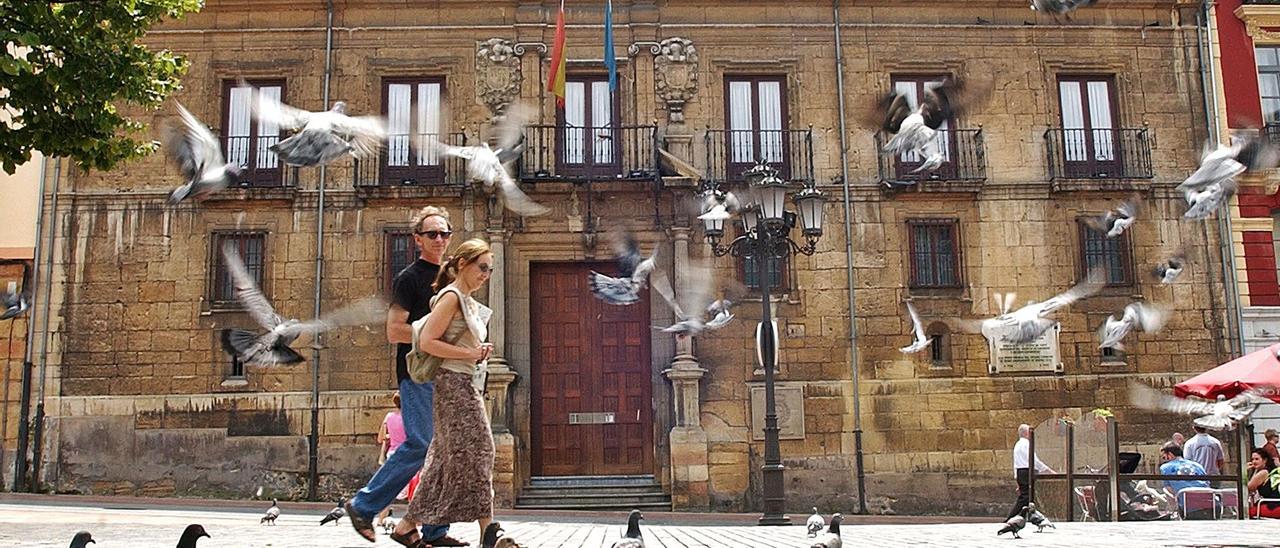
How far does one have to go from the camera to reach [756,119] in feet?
61.1

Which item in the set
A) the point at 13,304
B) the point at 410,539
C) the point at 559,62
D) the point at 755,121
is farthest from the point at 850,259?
the point at 410,539

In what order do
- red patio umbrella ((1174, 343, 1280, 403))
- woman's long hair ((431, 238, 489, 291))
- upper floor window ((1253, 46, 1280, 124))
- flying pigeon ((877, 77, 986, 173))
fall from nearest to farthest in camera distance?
woman's long hair ((431, 238, 489, 291)) < red patio umbrella ((1174, 343, 1280, 403)) < flying pigeon ((877, 77, 986, 173)) < upper floor window ((1253, 46, 1280, 124))

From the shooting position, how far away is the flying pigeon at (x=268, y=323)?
1700 centimetres

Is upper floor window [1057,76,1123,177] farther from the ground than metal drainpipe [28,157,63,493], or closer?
farther from the ground

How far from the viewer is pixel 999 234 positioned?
18.3 meters

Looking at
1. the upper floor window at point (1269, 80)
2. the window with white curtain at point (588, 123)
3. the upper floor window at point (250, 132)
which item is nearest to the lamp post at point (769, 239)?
the window with white curtain at point (588, 123)

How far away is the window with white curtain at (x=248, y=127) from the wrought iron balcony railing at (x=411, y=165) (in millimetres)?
1452

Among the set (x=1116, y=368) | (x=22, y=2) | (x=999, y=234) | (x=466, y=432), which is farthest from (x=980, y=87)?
(x=466, y=432)

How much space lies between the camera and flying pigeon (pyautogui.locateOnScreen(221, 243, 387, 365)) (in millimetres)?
17000

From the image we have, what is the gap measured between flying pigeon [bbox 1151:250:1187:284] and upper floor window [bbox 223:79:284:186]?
13735 millimetres

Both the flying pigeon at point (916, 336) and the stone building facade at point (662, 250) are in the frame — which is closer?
the flying pigeon at point (916, 336)

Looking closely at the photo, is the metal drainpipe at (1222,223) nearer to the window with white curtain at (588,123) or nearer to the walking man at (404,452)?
the window with white curtain at (588,123)

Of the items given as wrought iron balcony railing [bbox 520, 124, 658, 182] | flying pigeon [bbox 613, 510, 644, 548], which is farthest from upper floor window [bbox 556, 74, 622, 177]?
flying pigeon [bbox 613, 510, 644, 548]

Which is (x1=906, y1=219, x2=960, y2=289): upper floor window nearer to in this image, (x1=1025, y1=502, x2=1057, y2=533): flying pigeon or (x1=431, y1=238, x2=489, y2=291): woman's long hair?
(x1=1025, y1=502, x2=1057, y2=533): flying pigeon
